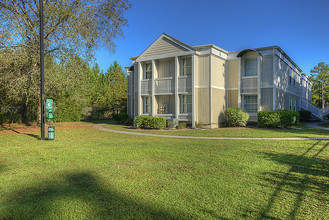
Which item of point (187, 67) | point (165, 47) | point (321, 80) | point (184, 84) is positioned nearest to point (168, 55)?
point (165, 47)

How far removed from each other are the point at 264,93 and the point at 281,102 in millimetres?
2425

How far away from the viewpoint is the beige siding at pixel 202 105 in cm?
1797

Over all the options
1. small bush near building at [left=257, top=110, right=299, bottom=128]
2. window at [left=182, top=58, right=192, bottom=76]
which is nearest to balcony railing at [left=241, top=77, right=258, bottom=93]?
small bush near building at [left=257, top=110, right=299, bottom=128]

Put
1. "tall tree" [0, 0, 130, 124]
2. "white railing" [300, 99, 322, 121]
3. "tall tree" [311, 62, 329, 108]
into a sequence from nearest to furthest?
"tall tree" [0, 0, 130, 124] < "white railing" [300, 99, 322, 121] < "tall tree" [311, 62, 329, 108]

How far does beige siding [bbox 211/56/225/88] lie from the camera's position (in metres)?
18.0

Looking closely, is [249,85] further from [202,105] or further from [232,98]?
[202,105]

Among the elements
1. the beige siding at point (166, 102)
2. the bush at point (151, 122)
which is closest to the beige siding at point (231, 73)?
the beige siding at point (166, 102)

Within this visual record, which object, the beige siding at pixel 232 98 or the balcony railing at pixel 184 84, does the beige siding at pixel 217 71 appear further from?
the balcony railing at pixel 184 84

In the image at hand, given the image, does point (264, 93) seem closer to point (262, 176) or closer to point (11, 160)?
point (262, 176)

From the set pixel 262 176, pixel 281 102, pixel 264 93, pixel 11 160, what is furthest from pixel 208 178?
pixel 281 102

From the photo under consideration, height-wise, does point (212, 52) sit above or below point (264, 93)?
above

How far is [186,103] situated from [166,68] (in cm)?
357

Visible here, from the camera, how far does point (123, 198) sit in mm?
4184

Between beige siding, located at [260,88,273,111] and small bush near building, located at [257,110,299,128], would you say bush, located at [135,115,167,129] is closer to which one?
small bush near building, located at [257,110,299,128]
